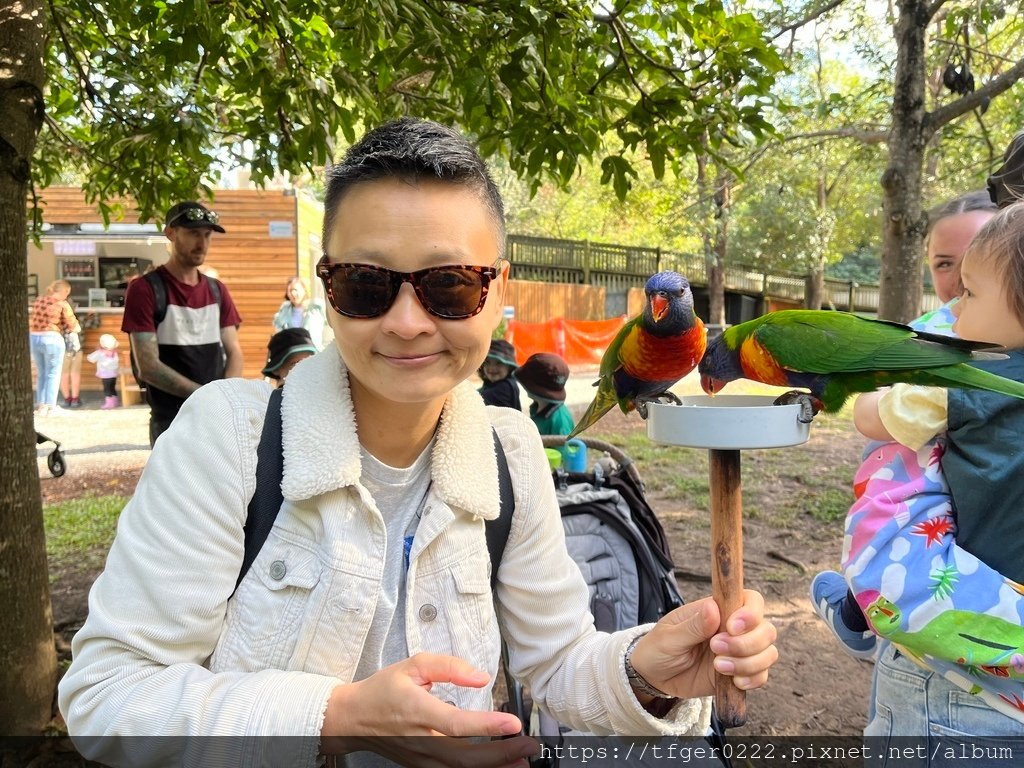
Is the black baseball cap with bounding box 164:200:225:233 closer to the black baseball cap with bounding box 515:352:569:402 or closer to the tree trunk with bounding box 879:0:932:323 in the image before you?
the black baseball cap with bounding box 515:352:569:402

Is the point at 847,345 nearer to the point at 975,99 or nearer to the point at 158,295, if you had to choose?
the point at 158,295

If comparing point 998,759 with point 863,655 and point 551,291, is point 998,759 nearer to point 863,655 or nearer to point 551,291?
point 863,655

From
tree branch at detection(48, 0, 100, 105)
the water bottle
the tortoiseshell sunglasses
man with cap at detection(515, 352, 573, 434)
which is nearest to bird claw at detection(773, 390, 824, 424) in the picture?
the tortoiseshell sunglasses

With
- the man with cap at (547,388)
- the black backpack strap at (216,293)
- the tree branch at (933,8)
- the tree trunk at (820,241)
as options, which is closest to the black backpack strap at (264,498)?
the man with cap at (547,388)

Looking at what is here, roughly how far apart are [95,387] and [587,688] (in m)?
12.4

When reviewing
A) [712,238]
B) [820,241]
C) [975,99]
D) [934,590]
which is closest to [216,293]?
[934,590]

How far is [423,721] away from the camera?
872mm

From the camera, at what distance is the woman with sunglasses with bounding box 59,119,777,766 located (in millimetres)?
952

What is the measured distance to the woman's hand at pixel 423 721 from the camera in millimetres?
873

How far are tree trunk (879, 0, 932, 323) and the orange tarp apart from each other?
340 inches

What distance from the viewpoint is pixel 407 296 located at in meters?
1.11

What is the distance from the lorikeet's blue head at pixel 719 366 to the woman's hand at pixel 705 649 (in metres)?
0.61

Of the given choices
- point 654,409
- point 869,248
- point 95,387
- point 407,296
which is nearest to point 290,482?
point 407,296

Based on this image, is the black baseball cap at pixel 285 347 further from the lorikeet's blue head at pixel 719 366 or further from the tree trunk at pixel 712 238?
the tree trunk at pixel 712 238
